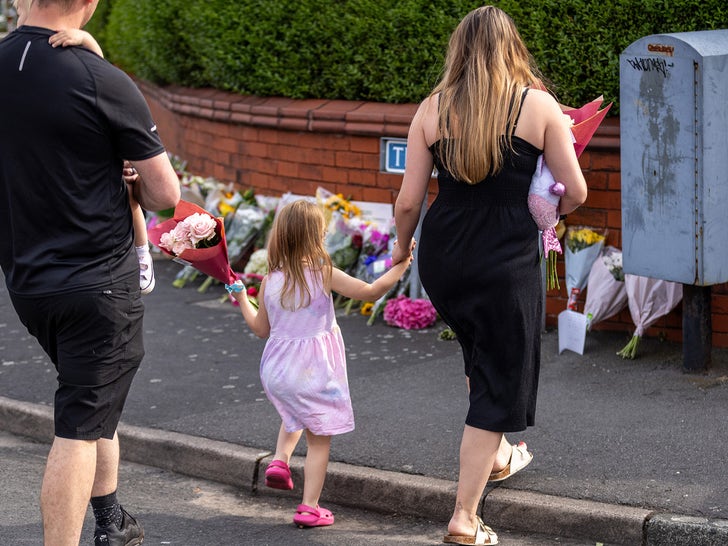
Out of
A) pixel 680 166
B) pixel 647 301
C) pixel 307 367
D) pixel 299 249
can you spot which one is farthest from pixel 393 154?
pixel 307 367

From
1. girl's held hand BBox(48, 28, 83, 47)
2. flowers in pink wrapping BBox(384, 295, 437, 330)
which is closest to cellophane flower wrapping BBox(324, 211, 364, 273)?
flowers in pink wrapping BBox(384, 295, 437, 330)

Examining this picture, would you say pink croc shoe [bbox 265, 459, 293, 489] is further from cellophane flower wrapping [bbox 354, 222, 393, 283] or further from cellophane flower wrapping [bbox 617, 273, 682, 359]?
cellophane flower wrapping [bbox 354, 222, 393, 283]

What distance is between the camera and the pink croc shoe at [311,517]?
4465mm

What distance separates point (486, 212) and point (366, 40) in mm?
4118

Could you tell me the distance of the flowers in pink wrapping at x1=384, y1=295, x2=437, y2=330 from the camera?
7.14 meters

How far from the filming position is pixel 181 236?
4.18 m

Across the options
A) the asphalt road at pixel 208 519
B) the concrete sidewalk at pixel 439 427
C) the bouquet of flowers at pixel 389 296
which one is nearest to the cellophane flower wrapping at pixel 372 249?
the bouquet of flowers at pixel 389 296

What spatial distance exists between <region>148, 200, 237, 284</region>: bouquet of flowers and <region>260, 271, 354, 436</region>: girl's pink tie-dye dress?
0.37 meters

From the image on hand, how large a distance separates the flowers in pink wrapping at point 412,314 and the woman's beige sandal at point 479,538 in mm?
3015

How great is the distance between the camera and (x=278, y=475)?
14.9 feet

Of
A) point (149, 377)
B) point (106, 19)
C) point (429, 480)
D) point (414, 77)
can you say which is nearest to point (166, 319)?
point (149, 377)

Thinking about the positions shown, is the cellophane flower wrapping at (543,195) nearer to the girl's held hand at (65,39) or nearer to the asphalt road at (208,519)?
the asphalt road at (208,519)

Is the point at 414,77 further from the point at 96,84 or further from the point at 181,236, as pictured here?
the point at 96,84

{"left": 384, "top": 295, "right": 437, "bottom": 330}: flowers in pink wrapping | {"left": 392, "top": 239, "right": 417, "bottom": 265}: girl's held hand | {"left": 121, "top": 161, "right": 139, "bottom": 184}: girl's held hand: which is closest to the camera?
{"left": 121, "top": 161, "right": 139, "bottom": 184}: girl's held hand
